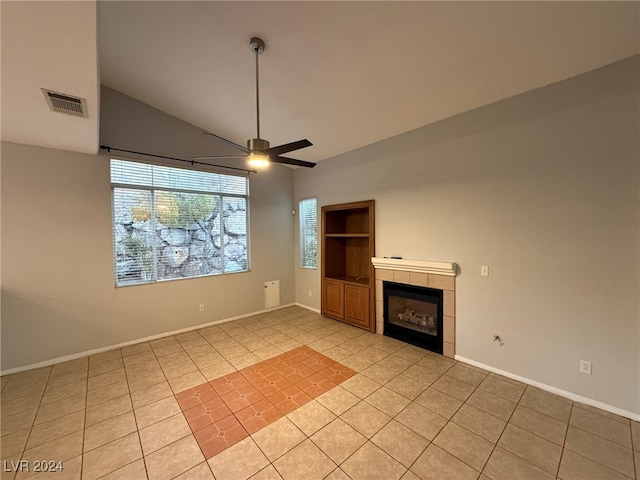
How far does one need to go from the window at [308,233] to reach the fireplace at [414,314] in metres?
1.89

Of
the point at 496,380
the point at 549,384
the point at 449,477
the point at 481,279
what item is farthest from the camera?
the point at 481,279

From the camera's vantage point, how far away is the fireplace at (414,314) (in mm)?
3572

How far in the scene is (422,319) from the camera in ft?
12.6

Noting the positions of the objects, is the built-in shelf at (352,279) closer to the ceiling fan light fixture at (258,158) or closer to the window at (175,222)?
the window at (175,222)

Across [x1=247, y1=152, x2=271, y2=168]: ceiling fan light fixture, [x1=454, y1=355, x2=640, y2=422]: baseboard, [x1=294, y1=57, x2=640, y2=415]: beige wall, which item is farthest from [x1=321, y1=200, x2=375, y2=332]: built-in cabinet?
[x1=247, y1=152, x2=271, y2=168]: ceiling fan light fixture

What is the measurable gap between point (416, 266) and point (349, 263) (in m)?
1.83

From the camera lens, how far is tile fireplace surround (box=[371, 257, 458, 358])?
338 centimetres

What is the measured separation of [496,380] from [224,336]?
3.83 metres

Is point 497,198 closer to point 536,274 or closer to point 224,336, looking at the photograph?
point 536,274

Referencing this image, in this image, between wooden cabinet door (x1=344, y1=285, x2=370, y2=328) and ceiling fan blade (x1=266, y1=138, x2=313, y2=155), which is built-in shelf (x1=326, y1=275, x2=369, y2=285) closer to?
wooden cabinet door (x1=344, y1=285, x2=370, y2=328)

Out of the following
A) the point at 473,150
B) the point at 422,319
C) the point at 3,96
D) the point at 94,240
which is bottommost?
Result: the point at 422,319

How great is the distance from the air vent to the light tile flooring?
2897mm

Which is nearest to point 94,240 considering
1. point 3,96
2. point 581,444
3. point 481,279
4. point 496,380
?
point 3,96

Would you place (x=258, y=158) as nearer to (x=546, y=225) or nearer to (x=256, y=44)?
(x=256, y=44)
